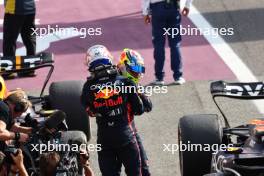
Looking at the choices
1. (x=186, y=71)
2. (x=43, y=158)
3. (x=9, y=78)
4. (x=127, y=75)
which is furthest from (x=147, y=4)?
(x=43, y=158)

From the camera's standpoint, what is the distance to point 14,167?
8.16 metres

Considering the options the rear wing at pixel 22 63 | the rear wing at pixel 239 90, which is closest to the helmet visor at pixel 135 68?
the rear wing at pixel 239 90

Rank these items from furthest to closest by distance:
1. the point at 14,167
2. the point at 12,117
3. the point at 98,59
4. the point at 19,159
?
the point at 12,117
the point at 98,59
the point at 14,167
the point at 19,159

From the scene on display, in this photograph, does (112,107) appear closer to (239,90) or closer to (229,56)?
(239,90)

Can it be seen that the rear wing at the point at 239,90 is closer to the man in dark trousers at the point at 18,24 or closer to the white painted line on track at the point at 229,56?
the white painted line on track at the point at 229,56

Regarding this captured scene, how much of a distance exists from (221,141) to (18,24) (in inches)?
200

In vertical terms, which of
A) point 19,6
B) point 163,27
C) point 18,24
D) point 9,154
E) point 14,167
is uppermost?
point 19,6

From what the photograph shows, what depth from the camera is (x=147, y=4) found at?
491 inches

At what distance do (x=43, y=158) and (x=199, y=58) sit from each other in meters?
6.44

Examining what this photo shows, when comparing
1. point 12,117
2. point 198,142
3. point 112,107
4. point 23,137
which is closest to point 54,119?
point 23,137

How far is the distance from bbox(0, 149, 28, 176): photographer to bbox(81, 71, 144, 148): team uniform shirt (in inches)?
40.5

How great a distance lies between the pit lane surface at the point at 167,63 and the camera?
37.2 feet

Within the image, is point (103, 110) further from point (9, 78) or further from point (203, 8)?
point (203, 8)

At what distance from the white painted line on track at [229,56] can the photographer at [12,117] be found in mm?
3701
